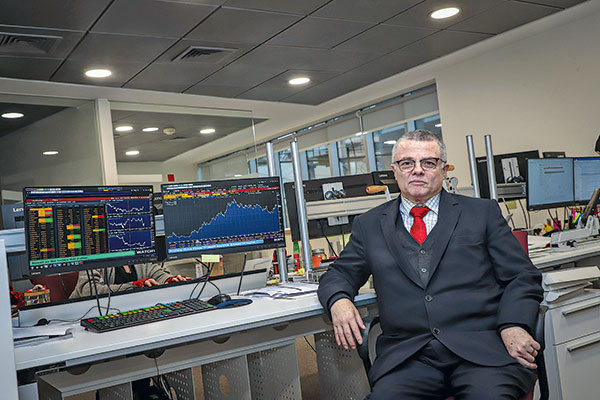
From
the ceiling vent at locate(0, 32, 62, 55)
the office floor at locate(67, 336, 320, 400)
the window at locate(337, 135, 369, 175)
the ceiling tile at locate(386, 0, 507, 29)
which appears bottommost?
the office floor at locate(67, 336, 320, 400)

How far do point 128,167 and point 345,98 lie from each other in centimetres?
269

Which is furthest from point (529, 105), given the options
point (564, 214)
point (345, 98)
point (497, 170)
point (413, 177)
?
point (413, 177)

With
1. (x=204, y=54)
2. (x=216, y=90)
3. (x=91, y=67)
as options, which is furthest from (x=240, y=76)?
(x=91, y=67)

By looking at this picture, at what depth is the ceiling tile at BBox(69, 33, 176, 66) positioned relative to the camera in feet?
13.6

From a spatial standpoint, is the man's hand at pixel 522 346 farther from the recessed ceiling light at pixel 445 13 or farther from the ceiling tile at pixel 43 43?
the ceiling tile at pixel 43 43

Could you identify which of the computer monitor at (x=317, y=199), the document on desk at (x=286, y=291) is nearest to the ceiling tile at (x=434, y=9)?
the computer monitor at (x=317, y=199)

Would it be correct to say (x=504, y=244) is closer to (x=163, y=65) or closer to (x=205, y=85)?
(x=163, y=65)

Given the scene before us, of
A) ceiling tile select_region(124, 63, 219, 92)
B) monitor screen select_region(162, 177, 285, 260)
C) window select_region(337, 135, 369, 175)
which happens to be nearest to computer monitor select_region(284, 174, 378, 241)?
monitor screen select_region(162, 177, 285, 260)

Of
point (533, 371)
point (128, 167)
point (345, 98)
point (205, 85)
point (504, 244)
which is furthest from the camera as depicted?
point (345, 98)

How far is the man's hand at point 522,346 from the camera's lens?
177cm

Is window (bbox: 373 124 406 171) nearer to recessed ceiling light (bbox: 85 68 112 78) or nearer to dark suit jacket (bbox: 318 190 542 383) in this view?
recessed ceiling light (bbox: 85 68 112 78)

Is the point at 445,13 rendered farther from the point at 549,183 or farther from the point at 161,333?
the point at 161,333

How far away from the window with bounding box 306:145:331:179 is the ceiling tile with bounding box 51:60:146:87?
11.8 ft

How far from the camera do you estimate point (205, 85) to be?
18.7 feet
